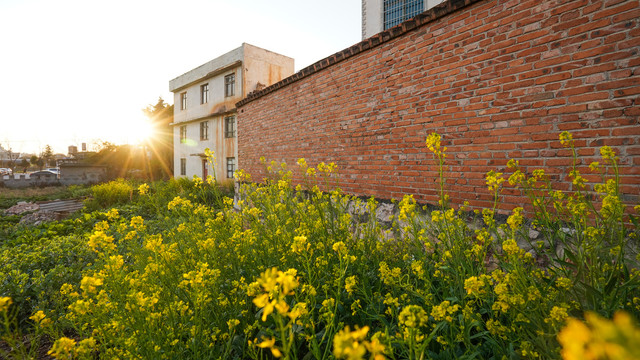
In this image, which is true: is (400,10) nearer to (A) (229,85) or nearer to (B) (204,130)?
(A) (229,85)

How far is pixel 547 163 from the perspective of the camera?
271cm

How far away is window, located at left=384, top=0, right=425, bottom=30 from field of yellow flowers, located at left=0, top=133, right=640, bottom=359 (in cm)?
795

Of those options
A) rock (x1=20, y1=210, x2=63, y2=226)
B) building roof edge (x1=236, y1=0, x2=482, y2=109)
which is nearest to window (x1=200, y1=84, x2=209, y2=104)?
rock (x1=20, y1=210, x2=63, y2=226)

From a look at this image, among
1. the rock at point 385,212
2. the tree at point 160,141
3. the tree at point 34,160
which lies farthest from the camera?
the tree at point 34,160

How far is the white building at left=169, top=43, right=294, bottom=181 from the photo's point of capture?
48.5 feet

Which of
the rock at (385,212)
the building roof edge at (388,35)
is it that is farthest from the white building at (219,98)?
the rock at (385,212)

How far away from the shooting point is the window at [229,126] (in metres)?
15.4

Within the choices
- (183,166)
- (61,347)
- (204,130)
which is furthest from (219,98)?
(61,347)

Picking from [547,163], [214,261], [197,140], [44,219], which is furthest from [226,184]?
[547,163]

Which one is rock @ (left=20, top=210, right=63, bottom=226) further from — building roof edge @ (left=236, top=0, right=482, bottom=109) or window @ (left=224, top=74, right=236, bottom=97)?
window @ (left=224, top=74, right=236, bottom=97)

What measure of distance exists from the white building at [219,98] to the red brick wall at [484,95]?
1078 cm

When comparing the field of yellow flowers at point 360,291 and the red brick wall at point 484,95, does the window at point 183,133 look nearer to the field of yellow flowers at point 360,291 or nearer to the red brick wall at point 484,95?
the field of yellow flowers at point 360,291

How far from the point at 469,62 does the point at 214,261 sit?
340 centimetres

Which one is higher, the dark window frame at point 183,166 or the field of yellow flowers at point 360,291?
the dark window frame at point 183,166
